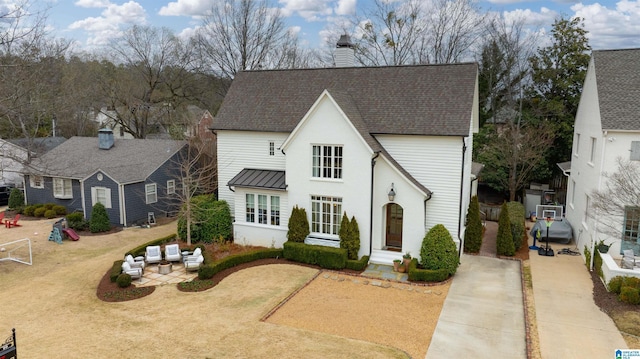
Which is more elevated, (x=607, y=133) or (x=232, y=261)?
(x=607, y=133)

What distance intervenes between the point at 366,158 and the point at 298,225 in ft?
13.9

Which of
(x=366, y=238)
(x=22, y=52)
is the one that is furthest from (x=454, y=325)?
(x=22, y=52)

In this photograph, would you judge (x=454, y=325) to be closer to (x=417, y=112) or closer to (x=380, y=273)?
(x=380, y=273)

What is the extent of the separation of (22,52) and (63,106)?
18829 millimetres

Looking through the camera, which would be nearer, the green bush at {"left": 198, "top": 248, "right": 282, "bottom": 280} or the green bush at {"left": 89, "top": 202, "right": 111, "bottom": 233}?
the green bush at {"left": 198, "top": 248, "right": 282, "bottom": 280}

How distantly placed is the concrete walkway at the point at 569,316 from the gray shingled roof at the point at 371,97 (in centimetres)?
666

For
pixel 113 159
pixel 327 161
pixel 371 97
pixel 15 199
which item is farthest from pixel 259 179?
pixel 15 199

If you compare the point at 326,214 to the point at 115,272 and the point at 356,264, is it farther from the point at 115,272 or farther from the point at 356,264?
the point at 115,272

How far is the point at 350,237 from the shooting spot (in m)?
18.2

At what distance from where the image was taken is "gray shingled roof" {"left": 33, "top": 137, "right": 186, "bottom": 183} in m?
26.7

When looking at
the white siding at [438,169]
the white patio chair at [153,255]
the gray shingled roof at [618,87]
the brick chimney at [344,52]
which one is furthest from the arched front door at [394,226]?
the white patio chair at [153,255]

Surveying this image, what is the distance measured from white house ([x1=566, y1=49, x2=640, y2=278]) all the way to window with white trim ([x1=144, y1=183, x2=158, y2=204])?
23720mm

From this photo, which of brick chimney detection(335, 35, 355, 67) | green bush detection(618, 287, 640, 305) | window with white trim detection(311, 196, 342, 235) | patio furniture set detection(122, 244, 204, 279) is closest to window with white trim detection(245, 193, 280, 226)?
window with white trim detection(311, 196, 342, 235)

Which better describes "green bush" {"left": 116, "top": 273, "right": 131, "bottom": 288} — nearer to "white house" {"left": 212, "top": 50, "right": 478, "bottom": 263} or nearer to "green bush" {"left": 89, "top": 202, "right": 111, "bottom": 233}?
"white house" {"left": 212, "top": 50, "right": 478, "bottom": 263}
